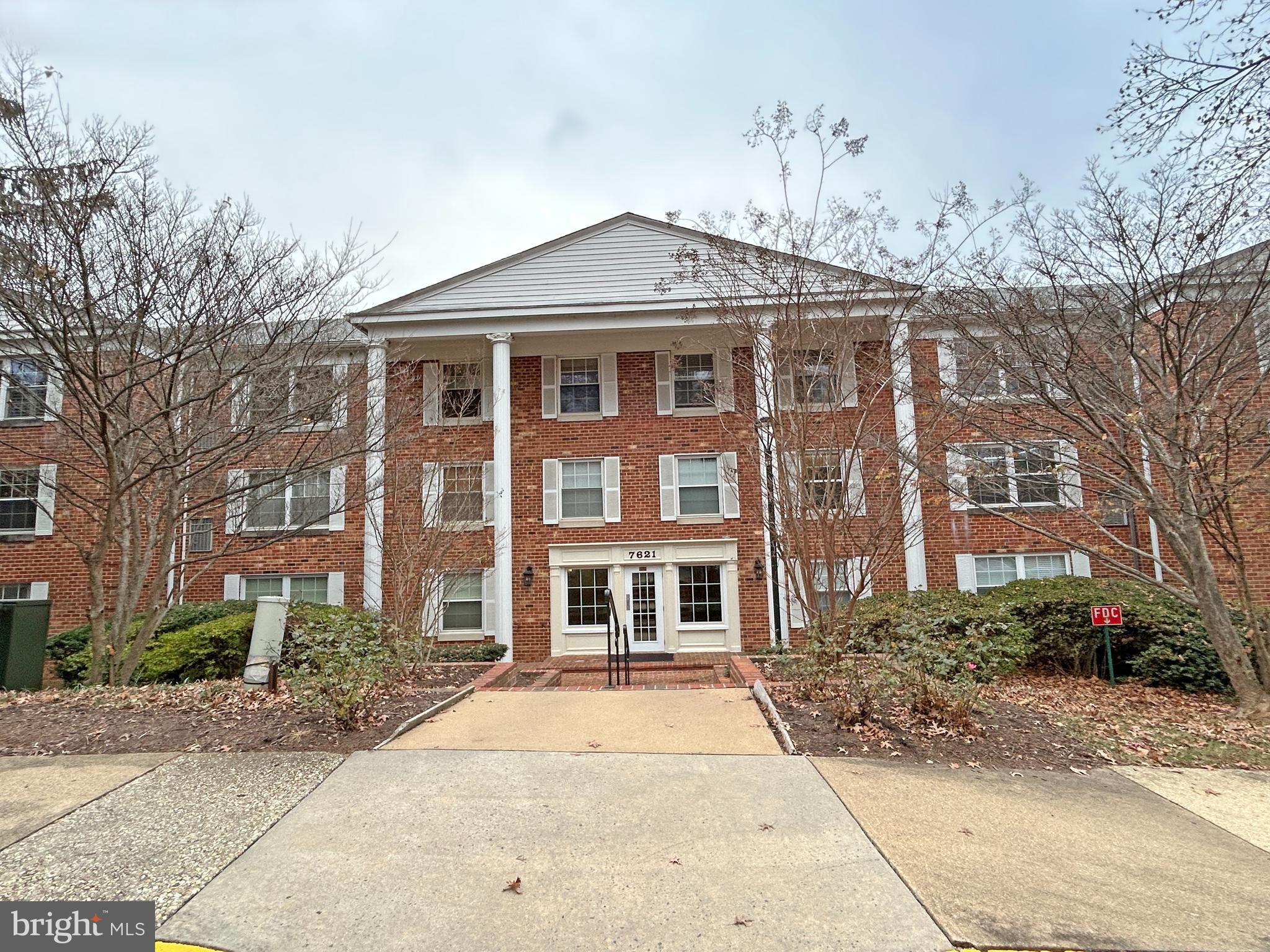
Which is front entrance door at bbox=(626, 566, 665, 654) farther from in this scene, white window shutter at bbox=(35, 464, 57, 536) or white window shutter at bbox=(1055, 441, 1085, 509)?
white window shutter at bbox=(35, 464, 57, 536)

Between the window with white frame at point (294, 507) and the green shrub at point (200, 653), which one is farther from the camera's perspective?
the window with white frame at point (294, 507)

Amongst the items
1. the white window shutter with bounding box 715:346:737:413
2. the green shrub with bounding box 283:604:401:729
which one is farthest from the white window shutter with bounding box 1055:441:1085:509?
the green shrub with bounding box 283:604:401:729

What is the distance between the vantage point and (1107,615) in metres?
8.85

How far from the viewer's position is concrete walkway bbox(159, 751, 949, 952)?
2.84 m

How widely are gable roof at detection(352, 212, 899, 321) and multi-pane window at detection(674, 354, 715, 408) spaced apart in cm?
159

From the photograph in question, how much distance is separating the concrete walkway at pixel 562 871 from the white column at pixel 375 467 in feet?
19.7

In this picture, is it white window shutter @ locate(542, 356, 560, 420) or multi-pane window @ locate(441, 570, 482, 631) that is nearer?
multi-pane window @ locate(441, 570, 482, 631)

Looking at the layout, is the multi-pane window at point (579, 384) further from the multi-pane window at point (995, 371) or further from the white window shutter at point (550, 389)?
the multi-pane window at point (995, 371)

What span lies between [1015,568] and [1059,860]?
11.6 meters

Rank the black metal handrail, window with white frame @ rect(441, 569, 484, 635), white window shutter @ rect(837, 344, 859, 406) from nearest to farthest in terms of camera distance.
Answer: white window shutter @ rect(837, 344, 859, 406) < the black metal handrail < window with white frame @ rect(441, 569, 484, 635)

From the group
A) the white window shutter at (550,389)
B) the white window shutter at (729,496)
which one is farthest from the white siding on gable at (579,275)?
the white window shutter at (729,496)

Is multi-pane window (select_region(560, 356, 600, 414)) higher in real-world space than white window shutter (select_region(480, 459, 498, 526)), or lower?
higher

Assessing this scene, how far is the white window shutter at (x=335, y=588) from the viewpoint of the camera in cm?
1430

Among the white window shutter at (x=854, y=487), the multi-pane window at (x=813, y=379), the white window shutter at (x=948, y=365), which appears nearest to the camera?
the white window shutter at (x=854, y=487)
